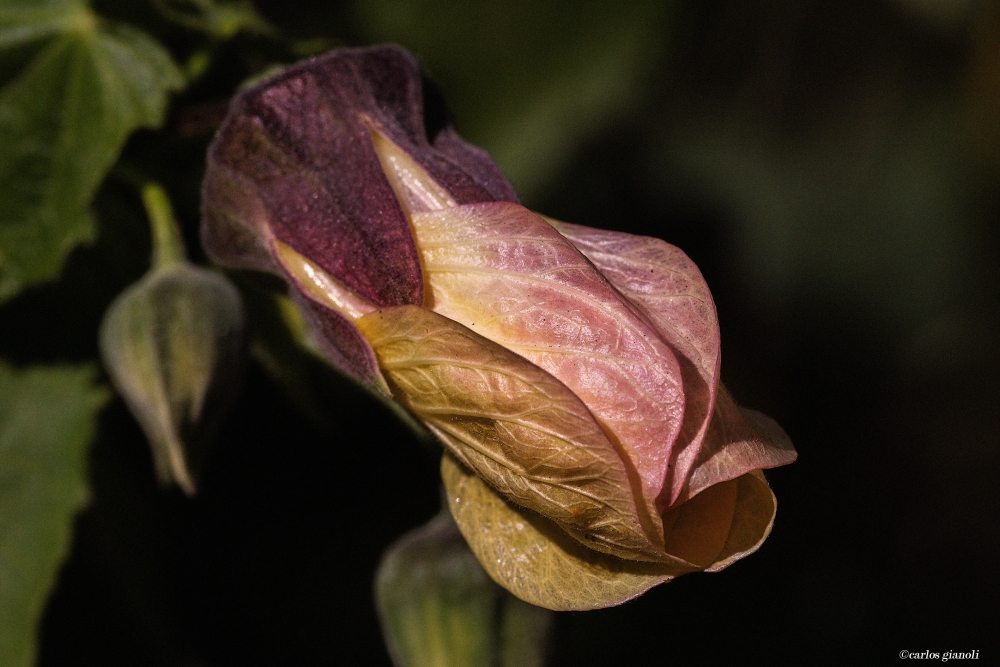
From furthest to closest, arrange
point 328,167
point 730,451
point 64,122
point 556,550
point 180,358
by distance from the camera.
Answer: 1. point 64,122
2. point 180,358
3. point 328,167
4. point 556,550
5. point 730,451

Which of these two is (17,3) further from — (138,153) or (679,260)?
(679,260)

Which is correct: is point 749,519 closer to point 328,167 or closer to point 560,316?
point 560,316

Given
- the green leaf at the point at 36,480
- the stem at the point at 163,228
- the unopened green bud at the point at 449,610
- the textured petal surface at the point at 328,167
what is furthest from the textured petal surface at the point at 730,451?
the green leaf at the point at 36,480

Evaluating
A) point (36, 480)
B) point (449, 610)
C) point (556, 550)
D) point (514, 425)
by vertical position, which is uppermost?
point (514, 425)

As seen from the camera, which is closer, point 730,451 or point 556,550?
point 730,451

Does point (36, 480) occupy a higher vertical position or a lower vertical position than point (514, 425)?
lower

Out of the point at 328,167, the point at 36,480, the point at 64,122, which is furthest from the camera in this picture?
the point at 36,480

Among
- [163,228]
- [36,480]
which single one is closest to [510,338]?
[163,228]

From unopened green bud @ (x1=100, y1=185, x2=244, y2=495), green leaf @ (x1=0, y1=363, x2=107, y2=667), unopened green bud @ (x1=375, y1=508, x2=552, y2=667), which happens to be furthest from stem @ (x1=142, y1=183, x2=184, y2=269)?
unopened green bud @ (x1=375, y1=508, x2=552, y2=667)
